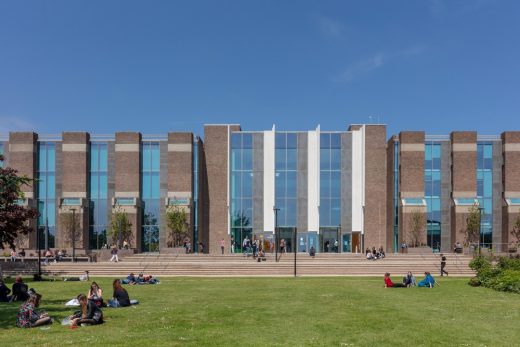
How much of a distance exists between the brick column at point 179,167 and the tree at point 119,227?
3993 millimetres

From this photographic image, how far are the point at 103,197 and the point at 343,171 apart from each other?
2679 cm

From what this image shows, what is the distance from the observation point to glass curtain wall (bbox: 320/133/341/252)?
6025 centimetres

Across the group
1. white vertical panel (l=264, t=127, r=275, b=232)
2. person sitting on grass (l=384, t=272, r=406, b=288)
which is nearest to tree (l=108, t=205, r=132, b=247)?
white vertical panel (l=264, t=127, r=275, b=232)

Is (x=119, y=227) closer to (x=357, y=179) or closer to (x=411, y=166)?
(x=357, y=179)

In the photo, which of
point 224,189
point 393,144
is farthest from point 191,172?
point 393,144

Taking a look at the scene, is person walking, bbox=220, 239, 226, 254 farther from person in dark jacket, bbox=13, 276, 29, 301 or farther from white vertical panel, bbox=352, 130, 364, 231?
person in dark jacket, bbox=13, 276, 29, 301

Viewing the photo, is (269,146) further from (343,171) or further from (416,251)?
(416,251)

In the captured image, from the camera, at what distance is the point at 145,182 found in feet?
196

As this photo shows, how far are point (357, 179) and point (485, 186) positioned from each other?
45.4 feet

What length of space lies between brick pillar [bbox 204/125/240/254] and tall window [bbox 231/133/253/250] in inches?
33.1

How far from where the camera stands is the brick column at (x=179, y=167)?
5834 centimetres

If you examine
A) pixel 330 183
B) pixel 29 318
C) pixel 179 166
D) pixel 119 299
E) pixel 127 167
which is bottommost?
pixel 119 299

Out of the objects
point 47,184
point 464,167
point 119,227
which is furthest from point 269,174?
point 47,184

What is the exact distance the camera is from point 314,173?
60312 millimetres
